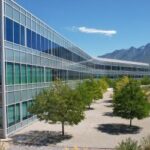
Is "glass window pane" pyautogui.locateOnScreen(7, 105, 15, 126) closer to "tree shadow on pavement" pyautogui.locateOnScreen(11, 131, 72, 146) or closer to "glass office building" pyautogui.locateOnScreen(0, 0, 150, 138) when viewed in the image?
"glass office building" pyautogui.locateOnScreen(0, 0, 150, 138)

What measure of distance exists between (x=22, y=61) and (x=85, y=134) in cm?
900

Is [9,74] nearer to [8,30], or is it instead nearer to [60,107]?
[8,30]

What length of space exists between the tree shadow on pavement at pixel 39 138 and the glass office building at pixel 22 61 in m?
1.27

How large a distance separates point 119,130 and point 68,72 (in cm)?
2695

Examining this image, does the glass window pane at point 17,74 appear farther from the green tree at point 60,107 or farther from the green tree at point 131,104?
the green tree at point 131,104

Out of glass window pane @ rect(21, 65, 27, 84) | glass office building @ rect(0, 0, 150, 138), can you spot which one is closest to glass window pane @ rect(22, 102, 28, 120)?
glass office building @ rect(0, 0, 150, 138)

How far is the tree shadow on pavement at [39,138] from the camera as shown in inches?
1099

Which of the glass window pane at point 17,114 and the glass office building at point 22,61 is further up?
the glass office building at point 22,61

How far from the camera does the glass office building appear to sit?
29.9m

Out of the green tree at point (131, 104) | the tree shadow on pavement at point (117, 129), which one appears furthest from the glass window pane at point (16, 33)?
the tree shadow on pavement at point (117, 129)

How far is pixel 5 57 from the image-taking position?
30.1 m

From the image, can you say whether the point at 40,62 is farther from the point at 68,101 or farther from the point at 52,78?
the point at 68,101

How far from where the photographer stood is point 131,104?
33875mm

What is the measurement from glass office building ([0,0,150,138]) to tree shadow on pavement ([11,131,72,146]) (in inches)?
50.2
